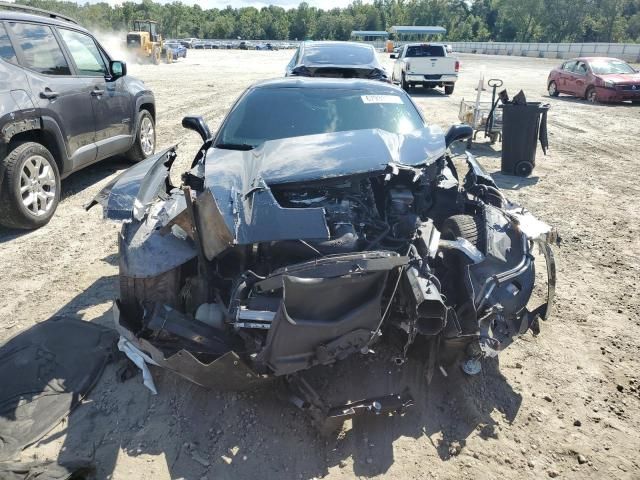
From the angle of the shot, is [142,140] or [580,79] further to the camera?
[580,79]

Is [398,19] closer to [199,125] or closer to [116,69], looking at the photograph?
[116,69]

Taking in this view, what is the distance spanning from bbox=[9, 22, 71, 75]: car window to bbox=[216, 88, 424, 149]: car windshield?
2.56 metres

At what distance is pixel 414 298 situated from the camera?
234cm

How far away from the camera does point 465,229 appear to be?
310cm

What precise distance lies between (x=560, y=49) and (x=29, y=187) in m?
50.8

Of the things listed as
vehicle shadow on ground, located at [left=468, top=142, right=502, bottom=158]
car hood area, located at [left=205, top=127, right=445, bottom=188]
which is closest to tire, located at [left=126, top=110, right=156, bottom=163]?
car hood area, located at [left=205, top=127, right=445, bottom=188]

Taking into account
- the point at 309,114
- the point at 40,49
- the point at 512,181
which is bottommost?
the point at 512,181

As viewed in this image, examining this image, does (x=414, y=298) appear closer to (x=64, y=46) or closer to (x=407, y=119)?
(x=407, y=119)

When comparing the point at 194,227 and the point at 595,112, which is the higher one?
the point at 194,227

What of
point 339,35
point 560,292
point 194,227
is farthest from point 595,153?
point 339,35

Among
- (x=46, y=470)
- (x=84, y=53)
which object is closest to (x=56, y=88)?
(x=84, y=53)

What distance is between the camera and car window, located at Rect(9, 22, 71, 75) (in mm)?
4973

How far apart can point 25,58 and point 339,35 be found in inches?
4051

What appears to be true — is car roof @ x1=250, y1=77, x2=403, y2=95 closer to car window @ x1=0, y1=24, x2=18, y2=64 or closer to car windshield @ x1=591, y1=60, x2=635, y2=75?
car window @ x1=0, y1=24, x2=18, y2=64
